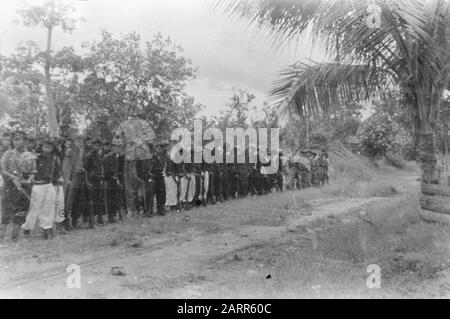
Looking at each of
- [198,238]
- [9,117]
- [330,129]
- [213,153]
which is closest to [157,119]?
[213,153]

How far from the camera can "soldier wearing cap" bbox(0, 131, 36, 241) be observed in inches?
281

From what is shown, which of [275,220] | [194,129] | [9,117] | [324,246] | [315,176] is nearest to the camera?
[324,246]

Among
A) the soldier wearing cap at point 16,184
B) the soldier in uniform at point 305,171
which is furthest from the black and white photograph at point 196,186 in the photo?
the soldier in uniform at point 305,171

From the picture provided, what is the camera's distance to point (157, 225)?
8.88m

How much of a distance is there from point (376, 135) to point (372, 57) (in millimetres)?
24171

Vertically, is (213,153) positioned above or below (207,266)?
above

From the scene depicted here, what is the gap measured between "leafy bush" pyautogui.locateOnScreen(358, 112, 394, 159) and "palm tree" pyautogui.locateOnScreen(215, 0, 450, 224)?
2243 centimetres

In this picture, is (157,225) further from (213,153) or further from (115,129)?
(213,153)

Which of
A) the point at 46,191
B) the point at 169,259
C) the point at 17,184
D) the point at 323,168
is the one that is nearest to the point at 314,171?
the point at 323,168

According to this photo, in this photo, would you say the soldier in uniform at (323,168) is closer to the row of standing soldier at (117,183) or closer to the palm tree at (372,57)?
the row of standing soldier at (117,183)

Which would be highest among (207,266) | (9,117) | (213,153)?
(9,117)

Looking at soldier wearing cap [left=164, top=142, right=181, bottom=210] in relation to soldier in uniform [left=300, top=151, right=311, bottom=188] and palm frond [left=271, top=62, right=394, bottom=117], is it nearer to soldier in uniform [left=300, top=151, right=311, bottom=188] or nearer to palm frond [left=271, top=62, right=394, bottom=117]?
palm frond [left=271, top=62, right=394, bottom=117]

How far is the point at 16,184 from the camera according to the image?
7270mm
